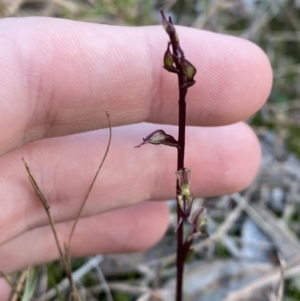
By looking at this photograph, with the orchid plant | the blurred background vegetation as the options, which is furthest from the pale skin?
the blurred background vegetation

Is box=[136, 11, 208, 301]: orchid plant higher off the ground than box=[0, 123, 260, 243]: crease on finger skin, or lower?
higher

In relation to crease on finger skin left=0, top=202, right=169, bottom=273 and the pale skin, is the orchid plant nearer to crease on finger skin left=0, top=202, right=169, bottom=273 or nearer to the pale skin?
the pale skin

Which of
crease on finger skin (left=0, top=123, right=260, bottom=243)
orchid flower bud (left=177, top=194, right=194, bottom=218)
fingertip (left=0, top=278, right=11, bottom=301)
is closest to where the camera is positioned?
orchid flower bud (left=177, top=194, right=194, bottom=218)

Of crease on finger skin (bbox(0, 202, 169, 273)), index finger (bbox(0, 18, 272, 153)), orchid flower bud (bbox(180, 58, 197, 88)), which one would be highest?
orchid flower bud (bbox(180, 58, 197, 88))

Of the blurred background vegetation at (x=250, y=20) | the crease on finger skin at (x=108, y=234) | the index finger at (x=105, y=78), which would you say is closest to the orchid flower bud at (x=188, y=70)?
the index finger at (x=105, y=78)

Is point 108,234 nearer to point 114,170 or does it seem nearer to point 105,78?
point 114,170

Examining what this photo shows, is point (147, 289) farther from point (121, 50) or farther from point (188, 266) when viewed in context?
point (121, 50)

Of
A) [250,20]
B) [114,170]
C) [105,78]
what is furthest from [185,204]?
[250,20]
